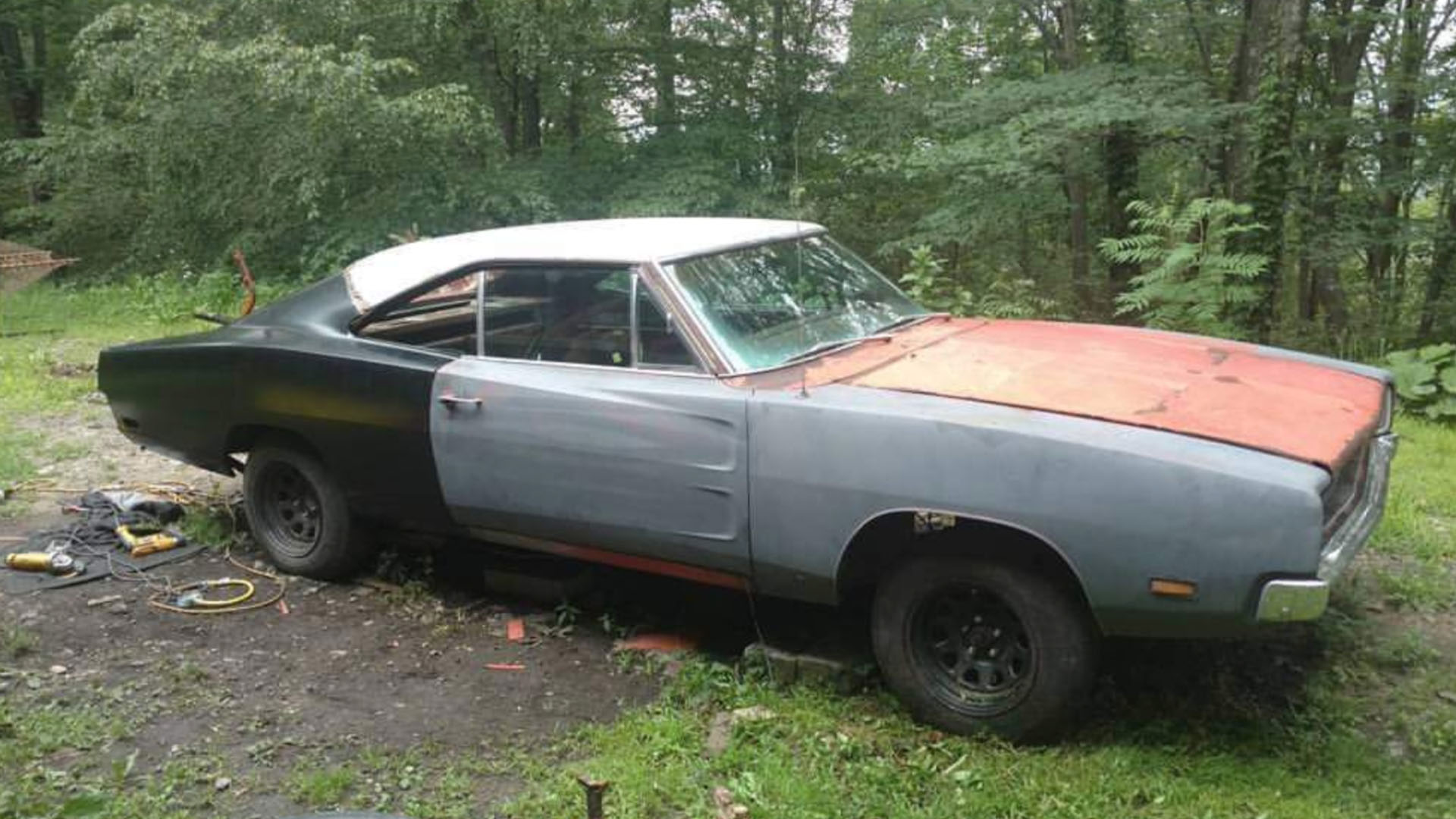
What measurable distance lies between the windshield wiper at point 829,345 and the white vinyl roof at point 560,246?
588 millimetres

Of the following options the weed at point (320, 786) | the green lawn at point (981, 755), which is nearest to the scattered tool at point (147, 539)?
the green lawn at point (981, 755)

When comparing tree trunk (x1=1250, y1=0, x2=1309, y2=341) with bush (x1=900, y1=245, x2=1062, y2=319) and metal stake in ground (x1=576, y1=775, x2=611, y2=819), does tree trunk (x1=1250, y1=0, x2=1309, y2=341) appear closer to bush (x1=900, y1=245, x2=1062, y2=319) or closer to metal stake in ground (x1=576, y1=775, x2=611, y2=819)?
bush (x1=900, y1=245, x2=1062, y2=319)

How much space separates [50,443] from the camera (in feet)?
24.2

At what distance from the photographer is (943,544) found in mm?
3477

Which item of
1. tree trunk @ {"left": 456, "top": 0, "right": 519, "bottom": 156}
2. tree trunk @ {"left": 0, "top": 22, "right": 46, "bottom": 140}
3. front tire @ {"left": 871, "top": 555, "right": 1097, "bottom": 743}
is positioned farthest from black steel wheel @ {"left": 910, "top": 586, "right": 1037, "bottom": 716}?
tree trunk @ {"left": 0, "top": 22, "right": 46, "bottom": 140}

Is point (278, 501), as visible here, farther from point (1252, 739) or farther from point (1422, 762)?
point (1422, 762)

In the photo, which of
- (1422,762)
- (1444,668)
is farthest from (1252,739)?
(1444,668)

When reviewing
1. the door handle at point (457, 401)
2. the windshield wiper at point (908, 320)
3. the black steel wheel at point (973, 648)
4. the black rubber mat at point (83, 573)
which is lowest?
the black rubber mat at point (83, 573)

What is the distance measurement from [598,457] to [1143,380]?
75.7 inches

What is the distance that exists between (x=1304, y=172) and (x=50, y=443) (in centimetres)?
1271

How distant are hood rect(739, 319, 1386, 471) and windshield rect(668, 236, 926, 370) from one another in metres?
0.17

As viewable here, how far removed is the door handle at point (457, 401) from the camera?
430 centimetres

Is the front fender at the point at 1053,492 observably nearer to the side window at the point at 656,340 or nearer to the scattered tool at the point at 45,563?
the side window at the point at 656,340

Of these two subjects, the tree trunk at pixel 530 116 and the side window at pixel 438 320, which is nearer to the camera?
the side window at pixel 438 320
